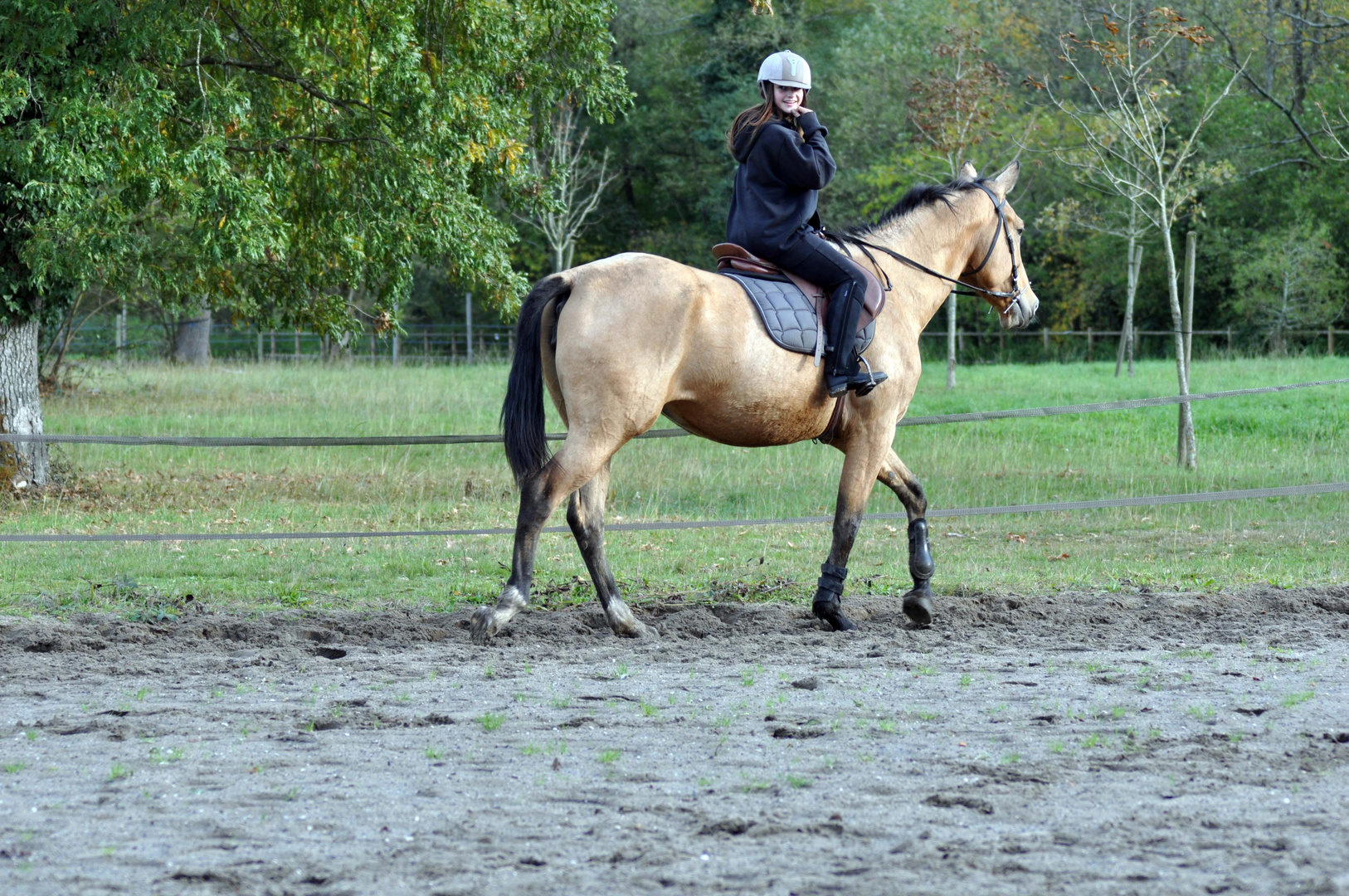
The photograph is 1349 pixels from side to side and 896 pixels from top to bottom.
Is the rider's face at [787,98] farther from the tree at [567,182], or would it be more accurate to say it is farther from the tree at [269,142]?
the tree at [567,182]

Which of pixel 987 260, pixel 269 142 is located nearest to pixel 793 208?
pixel 987 260

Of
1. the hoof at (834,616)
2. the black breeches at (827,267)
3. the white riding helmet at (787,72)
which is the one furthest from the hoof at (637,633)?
the white riding helmet at (787,72)

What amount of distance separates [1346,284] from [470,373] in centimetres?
2203

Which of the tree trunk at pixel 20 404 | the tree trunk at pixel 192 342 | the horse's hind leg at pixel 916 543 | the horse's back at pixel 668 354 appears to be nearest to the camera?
the horse's back at pixel 668 354

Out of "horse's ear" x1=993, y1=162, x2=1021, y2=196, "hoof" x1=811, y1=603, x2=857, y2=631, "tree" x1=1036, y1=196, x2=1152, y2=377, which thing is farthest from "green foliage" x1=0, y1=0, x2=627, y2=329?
"tree" x1=1036, y1=196, x2=1152, y2=377

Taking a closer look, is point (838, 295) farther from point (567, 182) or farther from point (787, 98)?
point (567, 182)

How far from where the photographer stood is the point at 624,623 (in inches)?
263

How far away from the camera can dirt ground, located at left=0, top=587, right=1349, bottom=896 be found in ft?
10.7

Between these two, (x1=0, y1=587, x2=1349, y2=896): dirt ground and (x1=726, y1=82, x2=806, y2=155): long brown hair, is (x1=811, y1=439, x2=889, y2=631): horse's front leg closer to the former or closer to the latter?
(x1=0, y1=587, x2=1349, y2=896): dirt ground

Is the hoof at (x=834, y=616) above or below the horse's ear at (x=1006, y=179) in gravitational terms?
below

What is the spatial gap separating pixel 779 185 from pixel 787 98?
1.45 ft

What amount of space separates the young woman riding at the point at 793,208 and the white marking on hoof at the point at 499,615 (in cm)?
194

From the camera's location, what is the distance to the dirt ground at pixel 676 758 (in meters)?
3.27

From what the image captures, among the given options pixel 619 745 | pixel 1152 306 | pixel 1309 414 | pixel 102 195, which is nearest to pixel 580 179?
pixel 1152 306
